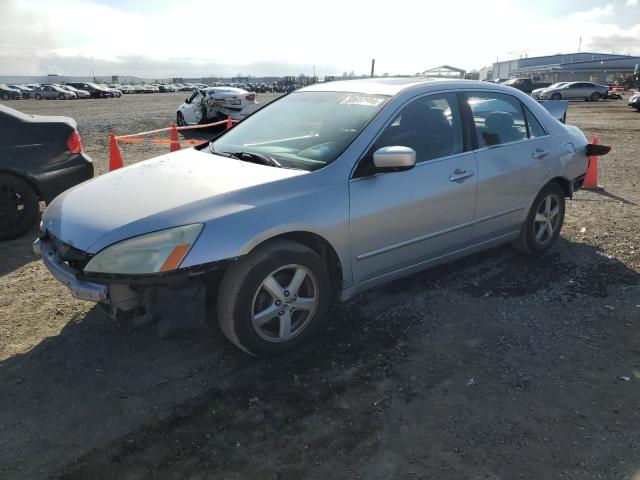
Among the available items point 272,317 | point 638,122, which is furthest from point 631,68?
point 272,317

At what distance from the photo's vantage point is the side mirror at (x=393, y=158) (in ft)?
10.2

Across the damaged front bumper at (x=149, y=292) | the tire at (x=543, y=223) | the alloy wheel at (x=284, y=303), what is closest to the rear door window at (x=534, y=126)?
the tire at (x=543, y=223)

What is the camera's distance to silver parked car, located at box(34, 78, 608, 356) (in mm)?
2705

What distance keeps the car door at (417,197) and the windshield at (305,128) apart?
231 millimetres

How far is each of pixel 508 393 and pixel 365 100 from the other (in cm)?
225

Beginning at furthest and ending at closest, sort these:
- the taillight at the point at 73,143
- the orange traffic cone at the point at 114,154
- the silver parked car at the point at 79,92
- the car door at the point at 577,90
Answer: the silver parked car at the point at 79,92 → the car door at the point at 577,90 → the orange traffic cone at the point at 114,154 → the taillight at the point at 73,143

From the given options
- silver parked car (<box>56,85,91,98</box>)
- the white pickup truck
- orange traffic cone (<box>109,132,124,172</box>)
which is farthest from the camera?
silver parked car (<box>56,85,91,98</box>)

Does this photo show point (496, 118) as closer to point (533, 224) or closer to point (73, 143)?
point (533, 224)

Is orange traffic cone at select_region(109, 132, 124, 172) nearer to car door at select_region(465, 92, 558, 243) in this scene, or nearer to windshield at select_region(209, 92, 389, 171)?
windshield at select_region(209, 92, 389, 171)

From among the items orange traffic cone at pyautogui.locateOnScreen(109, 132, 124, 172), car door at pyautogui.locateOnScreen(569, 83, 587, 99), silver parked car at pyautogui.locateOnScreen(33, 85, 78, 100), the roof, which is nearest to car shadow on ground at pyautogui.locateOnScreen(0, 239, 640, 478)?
the roof

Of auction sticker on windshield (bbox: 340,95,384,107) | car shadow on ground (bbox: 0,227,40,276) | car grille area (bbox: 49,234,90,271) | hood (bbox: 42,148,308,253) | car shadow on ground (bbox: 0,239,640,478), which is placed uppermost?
auction sticker on windshield (bbox: 340,95,384,107)

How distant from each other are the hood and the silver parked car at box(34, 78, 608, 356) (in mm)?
11

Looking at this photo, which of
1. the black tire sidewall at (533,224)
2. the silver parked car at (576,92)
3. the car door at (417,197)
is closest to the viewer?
the car door at (417,197)

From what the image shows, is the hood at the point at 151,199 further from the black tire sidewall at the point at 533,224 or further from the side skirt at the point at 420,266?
the black tire sidewall at the point at 533,224
